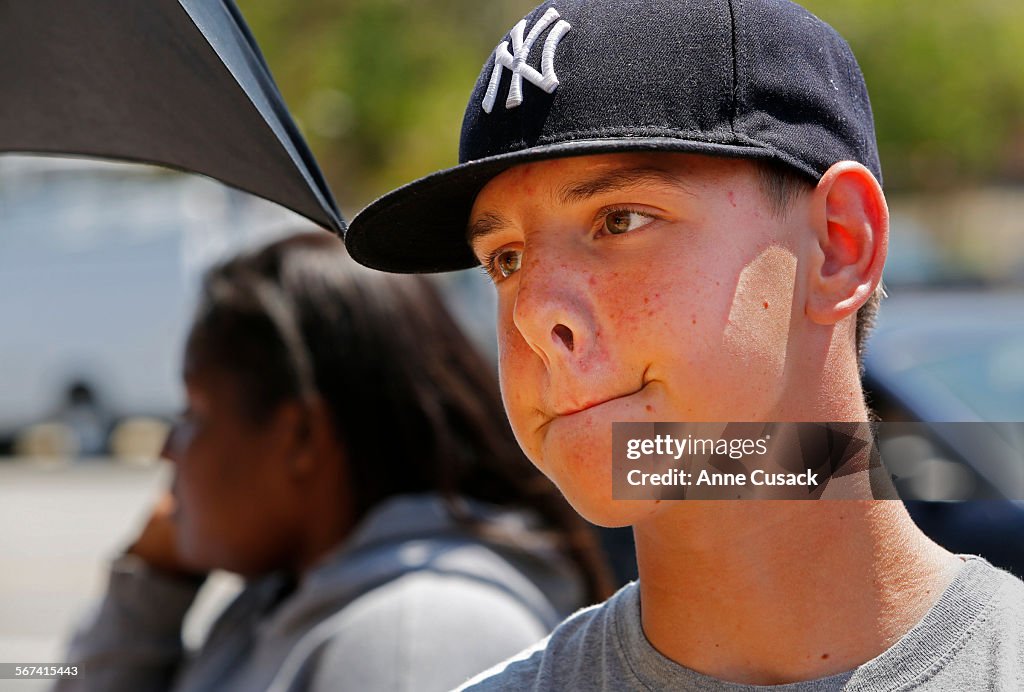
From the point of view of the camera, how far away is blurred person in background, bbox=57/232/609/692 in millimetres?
2920

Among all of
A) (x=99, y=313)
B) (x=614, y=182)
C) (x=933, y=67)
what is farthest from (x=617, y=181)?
(x=933, y=67)

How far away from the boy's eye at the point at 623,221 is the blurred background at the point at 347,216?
2064mm

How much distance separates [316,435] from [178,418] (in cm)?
44

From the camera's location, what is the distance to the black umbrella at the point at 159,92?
1.52 metres

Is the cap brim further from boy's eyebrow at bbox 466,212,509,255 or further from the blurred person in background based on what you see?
the blurred person in background

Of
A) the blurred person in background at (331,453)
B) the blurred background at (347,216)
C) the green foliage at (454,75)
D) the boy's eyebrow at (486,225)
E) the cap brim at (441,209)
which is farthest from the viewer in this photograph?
the green foliage at (454,75)

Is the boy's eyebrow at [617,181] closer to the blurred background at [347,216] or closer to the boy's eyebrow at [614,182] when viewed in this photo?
the boy's eyebrow at [614,182]

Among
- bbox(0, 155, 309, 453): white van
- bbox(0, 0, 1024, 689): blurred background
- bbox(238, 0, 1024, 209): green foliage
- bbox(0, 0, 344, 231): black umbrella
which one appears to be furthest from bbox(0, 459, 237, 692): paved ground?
bbox(238, 0, 1024, 209): green foliage

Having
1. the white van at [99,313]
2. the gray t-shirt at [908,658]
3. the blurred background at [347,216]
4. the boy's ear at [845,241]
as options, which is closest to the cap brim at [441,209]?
the boy's ear at [845,241]

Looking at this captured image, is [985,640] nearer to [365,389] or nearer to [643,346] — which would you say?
[643,346]

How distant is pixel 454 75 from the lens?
1802cm

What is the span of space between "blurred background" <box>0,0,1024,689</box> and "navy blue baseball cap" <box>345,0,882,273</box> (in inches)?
78.6

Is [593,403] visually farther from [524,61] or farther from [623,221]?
[524,61]

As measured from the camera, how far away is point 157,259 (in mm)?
13609
